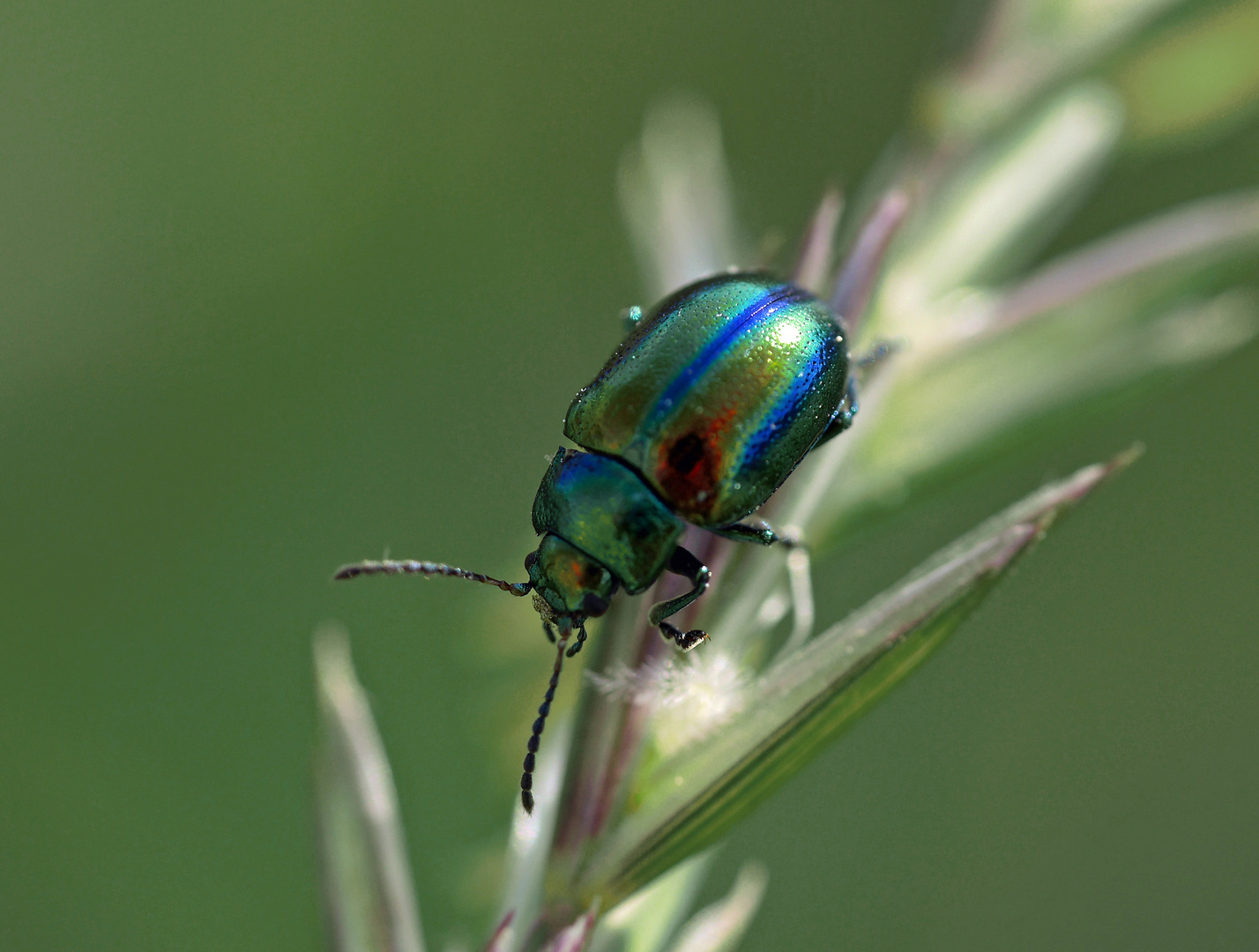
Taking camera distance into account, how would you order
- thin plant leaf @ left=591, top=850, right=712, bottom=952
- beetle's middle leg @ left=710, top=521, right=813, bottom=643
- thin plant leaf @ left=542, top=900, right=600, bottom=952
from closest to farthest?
1. thin plant leaf @ left=542, top=900, right=600, bottom=952
2. thin plant leaf @ left=591, top=850, right=712, bottom=952
3. beetle's middle leg @ left=710, top=521, right=813, bottom=643

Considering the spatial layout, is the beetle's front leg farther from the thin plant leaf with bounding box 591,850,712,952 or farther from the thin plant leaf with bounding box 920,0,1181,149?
the thin plant leaf with bounding box 920,0,1181,149

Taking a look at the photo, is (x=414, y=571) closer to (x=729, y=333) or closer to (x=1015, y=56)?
(x=729, y=333)

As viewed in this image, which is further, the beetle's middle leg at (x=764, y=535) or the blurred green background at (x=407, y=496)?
the blurred green background at (x=407, y=496)

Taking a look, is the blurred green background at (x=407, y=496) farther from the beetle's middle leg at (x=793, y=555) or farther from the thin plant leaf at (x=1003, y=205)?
the beetle's middle leg at (x=793, y=555)

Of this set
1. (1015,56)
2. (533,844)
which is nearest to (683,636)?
(533,844)

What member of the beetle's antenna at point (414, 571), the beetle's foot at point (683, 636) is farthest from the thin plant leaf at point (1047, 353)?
the beetle's antenna at point (414, 571)

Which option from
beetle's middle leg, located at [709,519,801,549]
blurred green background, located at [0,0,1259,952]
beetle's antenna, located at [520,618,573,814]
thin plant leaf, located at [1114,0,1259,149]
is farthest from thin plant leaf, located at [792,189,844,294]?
thin plant leaf, located at [1114,0,1259,149]
